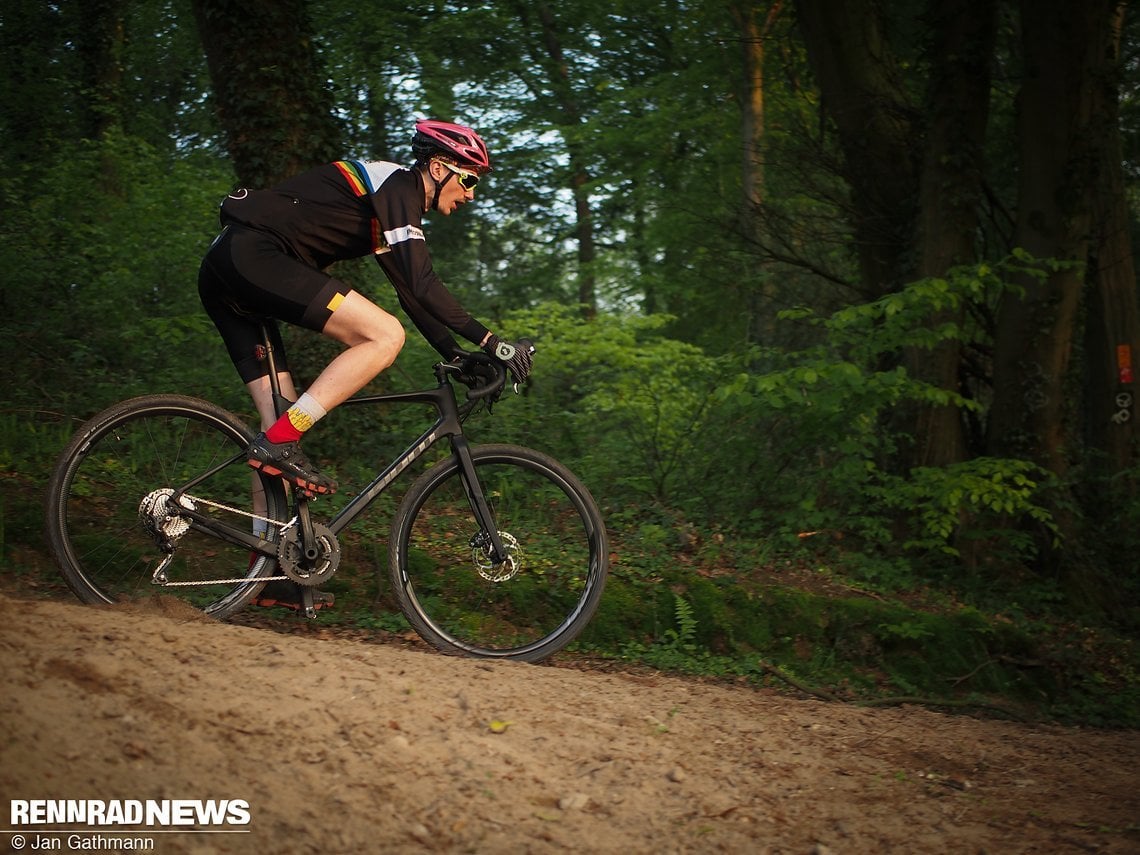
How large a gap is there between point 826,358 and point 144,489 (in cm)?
586

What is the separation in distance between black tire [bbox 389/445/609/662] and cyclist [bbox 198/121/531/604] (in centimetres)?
46

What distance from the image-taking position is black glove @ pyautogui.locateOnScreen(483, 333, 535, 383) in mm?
4777

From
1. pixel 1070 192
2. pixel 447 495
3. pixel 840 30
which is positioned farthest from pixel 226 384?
pixel 1070 192

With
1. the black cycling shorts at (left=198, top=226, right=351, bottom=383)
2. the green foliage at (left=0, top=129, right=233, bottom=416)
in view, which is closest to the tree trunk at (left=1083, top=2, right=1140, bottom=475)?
the black cycling shorts at (left=198, top=226, right=351, bottom=383)

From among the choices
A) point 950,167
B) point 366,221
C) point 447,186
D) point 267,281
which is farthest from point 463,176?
point 950,167

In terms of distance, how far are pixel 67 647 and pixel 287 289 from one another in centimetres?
175

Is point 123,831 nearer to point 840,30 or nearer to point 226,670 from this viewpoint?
point 226,670

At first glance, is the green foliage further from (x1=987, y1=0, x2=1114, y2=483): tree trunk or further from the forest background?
(x1=987, y1=0, x2=1114, y2=483): tree trunk

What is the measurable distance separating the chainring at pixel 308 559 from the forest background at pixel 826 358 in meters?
0.99

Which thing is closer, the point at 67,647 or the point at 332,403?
the point at 67,647

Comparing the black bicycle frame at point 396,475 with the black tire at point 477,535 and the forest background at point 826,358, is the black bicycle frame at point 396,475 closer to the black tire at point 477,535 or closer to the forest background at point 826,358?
the black tire at point 477,535

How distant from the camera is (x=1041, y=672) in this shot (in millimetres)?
7043

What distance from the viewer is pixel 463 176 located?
4812mm

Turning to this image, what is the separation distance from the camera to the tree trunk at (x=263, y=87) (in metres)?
7.66
